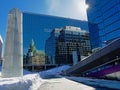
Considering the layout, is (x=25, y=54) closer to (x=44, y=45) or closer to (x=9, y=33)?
(x=44, y=45)

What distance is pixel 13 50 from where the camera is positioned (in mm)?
12125

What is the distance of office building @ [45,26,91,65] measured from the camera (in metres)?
64.9

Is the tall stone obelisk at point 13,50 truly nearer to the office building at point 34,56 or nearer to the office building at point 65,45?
the office building at point 34,56

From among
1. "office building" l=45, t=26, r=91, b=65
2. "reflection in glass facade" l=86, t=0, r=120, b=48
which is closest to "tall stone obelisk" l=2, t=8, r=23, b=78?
"reflection in glass facade" l=86, t=0, r=120, b=48

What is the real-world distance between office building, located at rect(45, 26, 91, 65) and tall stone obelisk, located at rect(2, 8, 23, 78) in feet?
169

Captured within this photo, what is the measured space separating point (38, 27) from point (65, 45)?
11318 mm

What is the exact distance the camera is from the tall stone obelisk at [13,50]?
11859mm

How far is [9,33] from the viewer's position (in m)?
12.5

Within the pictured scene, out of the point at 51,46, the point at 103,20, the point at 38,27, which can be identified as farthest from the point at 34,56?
the point at 103,20

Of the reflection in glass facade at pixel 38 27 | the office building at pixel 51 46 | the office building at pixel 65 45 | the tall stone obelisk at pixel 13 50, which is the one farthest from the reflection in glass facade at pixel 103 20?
the tall stone obelisk at pixel 13 50

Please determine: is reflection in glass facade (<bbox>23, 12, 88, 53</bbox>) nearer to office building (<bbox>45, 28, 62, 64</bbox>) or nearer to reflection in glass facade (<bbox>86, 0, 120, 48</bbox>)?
office building (<bbox>45, 28, 62, 64</bbox>)

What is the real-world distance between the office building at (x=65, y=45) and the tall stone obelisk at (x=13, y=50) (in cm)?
5146

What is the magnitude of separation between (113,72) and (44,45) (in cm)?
4649

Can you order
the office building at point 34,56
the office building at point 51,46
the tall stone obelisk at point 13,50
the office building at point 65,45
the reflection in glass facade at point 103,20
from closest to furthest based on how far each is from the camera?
the tall stone obelisk at point 13,50 → the reflection in glass facade at point 103,20 → the office building at point 34,56 → the office building at point 51,46 → the office building at point 65,45
